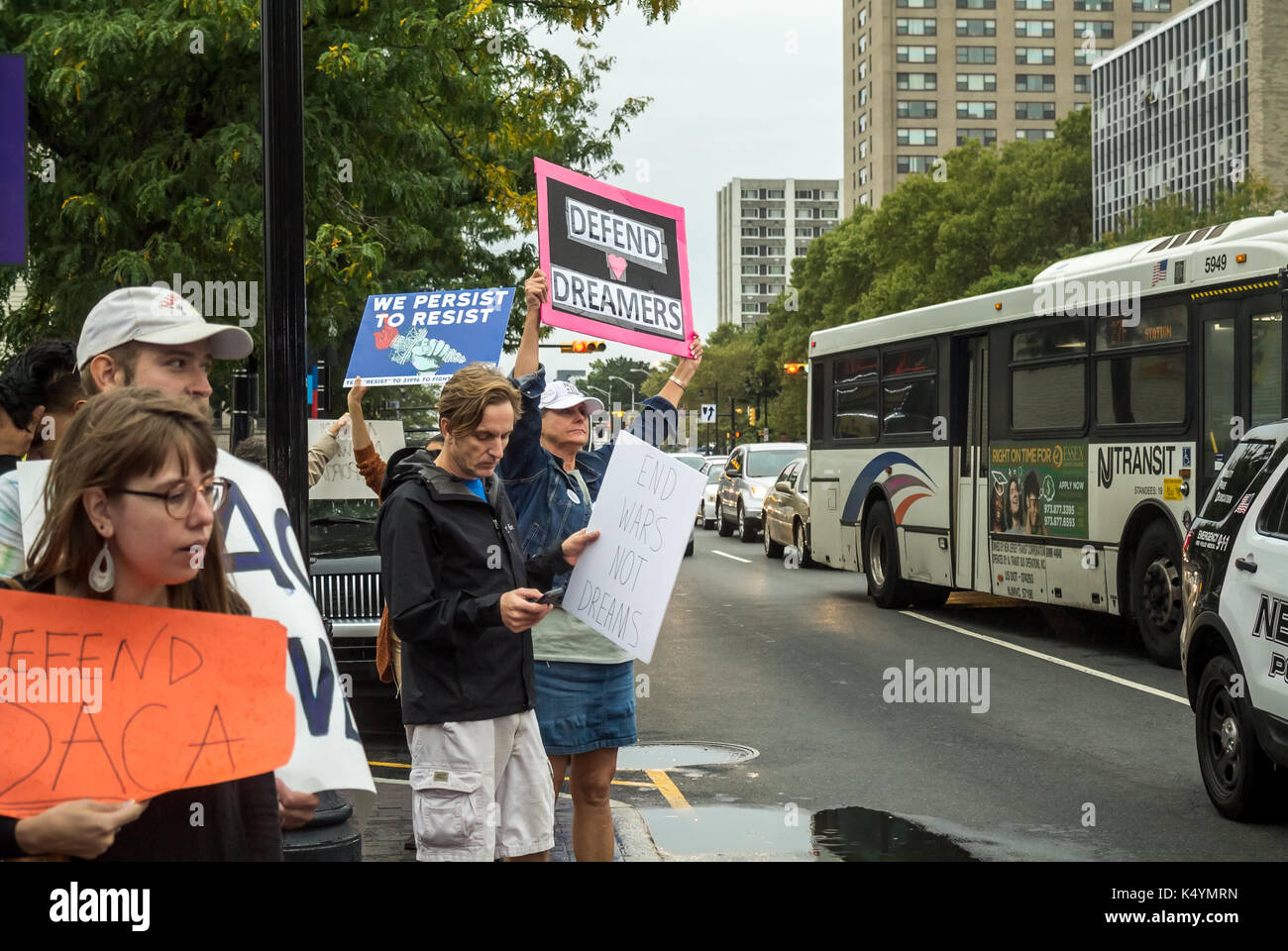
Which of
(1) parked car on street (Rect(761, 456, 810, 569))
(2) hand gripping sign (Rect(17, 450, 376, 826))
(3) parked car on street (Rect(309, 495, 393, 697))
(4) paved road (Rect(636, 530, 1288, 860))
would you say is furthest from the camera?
(1) parked car on street (Rect(761, 456, 810, 569))

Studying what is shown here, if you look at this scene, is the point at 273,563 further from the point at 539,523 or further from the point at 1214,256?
the point at 1214,256

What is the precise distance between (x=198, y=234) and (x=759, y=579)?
478 inches

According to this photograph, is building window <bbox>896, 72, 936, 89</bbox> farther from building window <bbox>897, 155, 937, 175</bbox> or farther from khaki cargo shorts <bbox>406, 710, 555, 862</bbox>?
khaki cargo shorts <bbox>406, 710, 555, 862</bbox>

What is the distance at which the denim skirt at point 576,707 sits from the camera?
5242 millimetres

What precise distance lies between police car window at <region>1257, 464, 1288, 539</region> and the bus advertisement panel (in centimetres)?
703

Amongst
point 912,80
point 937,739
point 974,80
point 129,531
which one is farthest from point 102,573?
point 974,80

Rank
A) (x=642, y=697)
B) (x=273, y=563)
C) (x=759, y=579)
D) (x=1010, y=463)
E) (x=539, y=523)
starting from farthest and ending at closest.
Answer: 1. (x=759, y=579)
2. (x=1010, y=463)
3. (x=642, y=697)
4. (x=539, y=523)
5. (x=273, y=563)

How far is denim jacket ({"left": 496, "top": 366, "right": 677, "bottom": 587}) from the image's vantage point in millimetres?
5254

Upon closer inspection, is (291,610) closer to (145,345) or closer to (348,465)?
(145,345)

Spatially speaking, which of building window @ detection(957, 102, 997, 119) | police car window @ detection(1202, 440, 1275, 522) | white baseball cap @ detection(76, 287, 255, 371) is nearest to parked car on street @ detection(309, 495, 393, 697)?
police car window @ detection(1202, 440, 1275, 522)

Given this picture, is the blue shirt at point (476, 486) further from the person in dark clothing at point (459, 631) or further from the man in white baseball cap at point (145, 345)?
the man in white baseball cap at point (145, 345)

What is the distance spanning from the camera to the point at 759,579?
2336 cm

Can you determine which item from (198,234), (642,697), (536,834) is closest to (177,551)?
(536,834)
